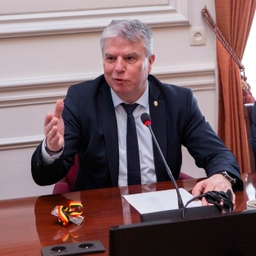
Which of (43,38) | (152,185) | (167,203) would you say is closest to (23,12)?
(43,38)

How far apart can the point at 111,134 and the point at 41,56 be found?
1.14 metres

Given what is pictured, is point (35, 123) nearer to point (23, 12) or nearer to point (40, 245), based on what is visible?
point (23, 12)

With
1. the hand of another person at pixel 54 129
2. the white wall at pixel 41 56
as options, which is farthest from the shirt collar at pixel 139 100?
the white wall at pixel 41 56

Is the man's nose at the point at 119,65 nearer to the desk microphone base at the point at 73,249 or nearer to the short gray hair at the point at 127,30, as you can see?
the short gray hair at the point at 127,30

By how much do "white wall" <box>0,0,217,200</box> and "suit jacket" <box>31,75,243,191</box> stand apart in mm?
870

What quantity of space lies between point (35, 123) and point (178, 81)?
98 centimetres

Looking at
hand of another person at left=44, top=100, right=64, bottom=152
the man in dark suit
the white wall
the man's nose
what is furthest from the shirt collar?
the white wall

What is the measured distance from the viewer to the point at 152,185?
2.20 m

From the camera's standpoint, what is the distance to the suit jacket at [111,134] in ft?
7.87

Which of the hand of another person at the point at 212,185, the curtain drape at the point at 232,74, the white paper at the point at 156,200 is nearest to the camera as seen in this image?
the white paper at the point at 156,200

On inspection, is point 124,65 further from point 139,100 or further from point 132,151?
point 132,151

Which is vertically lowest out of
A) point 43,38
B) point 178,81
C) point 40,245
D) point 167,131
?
point 40,245

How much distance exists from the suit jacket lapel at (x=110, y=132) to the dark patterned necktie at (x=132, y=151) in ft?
0.19

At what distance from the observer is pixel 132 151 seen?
2.42 metres
